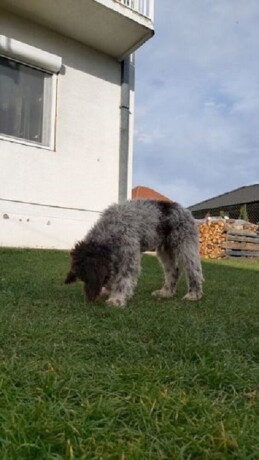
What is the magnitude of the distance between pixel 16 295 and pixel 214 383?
2754 mm

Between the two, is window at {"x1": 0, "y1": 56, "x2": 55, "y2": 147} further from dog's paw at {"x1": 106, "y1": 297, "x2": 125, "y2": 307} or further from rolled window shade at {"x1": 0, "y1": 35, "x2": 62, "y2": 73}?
dog's paw at {"x1": 106, "y1": 297, "x2": 125, "y2": 307}

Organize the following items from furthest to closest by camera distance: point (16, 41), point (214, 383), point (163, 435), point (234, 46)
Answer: point (234, 46) → point (16, 41) → point (214, 383) → point (163, 435)

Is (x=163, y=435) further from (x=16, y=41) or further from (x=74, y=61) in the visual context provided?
(x=74, y=61)

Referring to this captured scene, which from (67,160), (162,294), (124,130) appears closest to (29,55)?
(67,160)

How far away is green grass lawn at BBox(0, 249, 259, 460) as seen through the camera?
1.76m

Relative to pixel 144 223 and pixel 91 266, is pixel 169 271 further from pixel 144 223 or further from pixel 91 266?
pixel 91 266

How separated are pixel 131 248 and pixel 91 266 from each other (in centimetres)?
51

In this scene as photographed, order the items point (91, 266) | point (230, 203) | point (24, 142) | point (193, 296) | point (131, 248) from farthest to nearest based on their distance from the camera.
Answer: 1. point (230, 203)
2. point (24, 142)
3. point (193, 296)
4. point (131, 248)
5. point (91, 266)

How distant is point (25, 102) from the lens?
10.3 meters

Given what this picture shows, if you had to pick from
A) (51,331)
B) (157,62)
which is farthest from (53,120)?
(51,331)

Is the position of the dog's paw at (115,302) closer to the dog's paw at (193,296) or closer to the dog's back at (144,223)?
the dog's back at (144,223)

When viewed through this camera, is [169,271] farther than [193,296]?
Yes

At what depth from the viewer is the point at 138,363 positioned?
8.73ft

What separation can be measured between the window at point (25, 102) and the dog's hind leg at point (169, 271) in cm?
539
